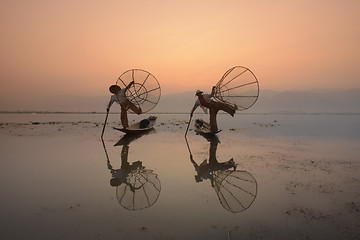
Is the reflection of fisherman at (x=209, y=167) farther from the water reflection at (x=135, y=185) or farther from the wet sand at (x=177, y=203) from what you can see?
the water reflection at (x=135, y=185)

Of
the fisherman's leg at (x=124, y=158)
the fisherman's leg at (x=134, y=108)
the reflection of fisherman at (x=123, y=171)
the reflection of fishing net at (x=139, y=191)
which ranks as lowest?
the fisherman's leg at (x=124, y=158)

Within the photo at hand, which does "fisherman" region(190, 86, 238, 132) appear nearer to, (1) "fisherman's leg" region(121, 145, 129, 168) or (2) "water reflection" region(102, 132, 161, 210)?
(1) "fisherman's leg" region(121, 145, 129, 168)

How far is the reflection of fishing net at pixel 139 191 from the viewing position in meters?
Answer: 5.52

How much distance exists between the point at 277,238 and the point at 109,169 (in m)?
6.49

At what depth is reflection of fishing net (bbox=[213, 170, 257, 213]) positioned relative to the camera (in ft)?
18.0

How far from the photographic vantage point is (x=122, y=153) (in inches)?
460

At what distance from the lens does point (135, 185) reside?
684cm

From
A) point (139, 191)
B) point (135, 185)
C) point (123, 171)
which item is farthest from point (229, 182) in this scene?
point (123, 171)

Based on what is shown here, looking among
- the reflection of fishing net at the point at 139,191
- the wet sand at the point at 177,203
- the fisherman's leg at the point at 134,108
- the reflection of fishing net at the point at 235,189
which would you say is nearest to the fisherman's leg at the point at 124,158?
the wet sand at the point at 177,203

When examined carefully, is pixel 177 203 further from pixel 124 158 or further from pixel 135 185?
pixel 124 158

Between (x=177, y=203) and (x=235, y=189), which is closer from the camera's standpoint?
(x=177, y=203)

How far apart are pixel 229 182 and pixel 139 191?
2.87 metres

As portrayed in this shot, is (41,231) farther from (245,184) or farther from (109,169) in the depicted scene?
(245,184)

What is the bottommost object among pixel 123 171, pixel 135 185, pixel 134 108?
pixel 123 171
